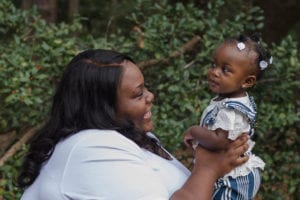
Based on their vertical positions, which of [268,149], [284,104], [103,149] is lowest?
[268,149]

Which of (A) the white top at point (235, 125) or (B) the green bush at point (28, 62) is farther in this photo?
(B) the green bush at point (28, 62)

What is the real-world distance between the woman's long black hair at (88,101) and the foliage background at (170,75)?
181 centimetres

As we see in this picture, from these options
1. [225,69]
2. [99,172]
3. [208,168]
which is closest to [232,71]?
[225,69]

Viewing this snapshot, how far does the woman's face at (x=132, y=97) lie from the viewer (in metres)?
2.45

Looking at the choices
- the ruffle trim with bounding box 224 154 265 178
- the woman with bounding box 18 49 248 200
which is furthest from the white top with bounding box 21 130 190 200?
the ruffle trim with bounding box 224 154 265 178

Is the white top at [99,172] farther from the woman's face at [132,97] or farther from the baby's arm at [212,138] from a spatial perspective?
the baby's arm at [212,138]

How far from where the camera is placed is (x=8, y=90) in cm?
431

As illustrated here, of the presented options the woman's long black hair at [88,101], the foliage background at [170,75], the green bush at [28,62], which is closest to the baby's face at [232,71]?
the woman's long black hair at [88,101]

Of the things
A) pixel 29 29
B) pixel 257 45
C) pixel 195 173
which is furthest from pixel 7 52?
pixel 195 173

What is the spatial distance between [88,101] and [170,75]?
2228 mm

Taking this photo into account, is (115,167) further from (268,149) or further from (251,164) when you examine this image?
(268,149)

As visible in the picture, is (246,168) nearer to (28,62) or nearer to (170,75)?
(170,75)

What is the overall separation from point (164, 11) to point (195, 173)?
2689 millimetres

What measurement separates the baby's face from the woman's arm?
26 centimetres
